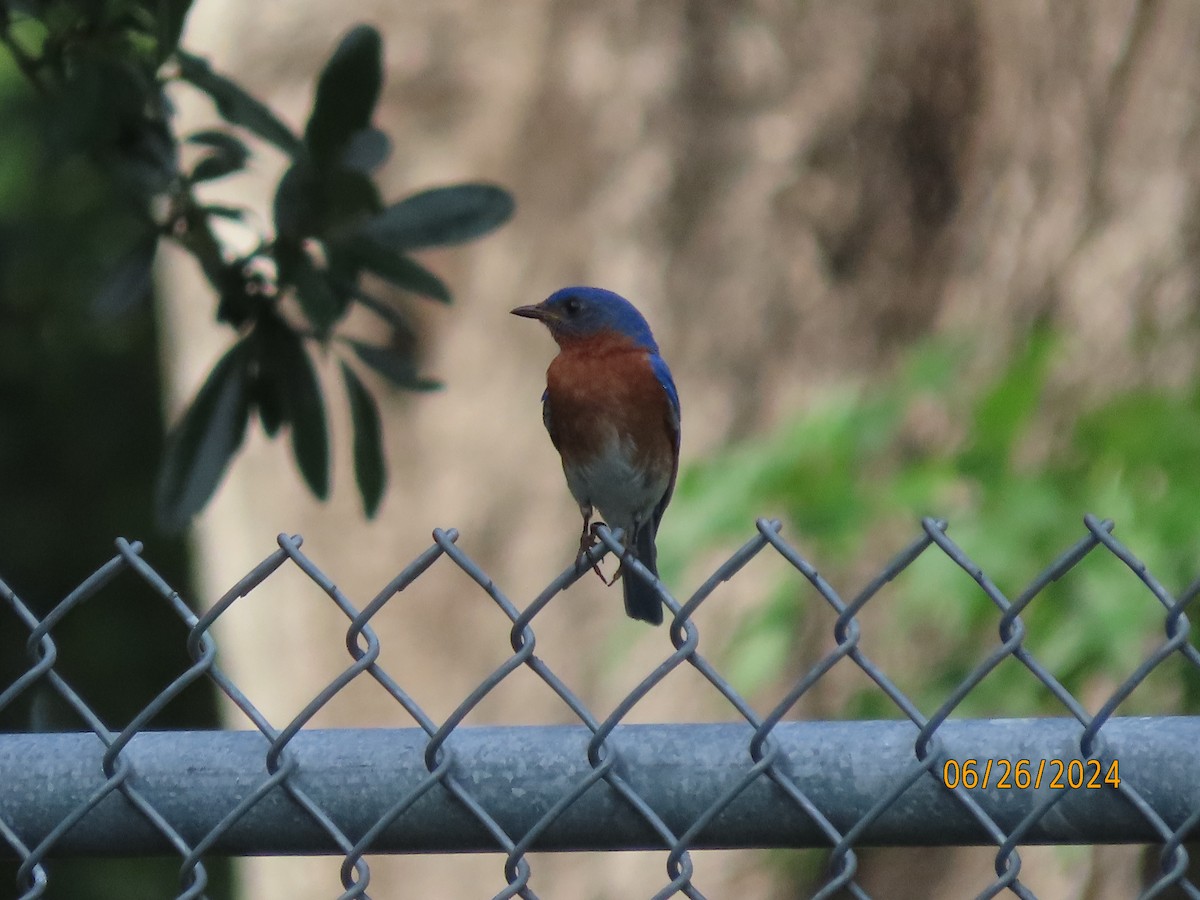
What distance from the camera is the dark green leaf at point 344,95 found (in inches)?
101

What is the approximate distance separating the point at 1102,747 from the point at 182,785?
1001 millimetres

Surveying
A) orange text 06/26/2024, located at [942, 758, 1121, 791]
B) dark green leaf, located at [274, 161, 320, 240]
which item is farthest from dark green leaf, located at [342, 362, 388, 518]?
orange text 06/26/2024, located at [942, 758, 1121, 791]

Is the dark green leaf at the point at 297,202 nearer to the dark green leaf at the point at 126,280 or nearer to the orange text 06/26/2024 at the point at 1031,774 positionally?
the dark green leaf at the point at 126,280

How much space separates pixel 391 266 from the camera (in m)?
A: 2.67

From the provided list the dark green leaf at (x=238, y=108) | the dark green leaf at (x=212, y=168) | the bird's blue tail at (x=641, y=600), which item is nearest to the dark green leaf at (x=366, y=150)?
the dark green leaf at (x=238, y=108)

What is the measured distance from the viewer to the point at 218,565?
536 centimetres

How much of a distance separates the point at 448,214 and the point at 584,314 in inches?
40.7

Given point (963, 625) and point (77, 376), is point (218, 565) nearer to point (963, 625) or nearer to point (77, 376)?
point (963, 625)

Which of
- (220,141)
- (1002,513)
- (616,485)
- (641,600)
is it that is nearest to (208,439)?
(220,141)

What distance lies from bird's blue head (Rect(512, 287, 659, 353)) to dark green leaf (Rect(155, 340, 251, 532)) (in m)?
1.15

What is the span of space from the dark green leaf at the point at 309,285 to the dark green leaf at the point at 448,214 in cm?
19

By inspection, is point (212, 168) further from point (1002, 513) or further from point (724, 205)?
point (724, 205)

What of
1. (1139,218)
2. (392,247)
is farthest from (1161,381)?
(392,247)

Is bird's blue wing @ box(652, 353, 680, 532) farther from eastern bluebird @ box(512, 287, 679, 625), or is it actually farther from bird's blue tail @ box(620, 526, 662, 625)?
bird's blue tail @ box(620, 526, 662, 625)
